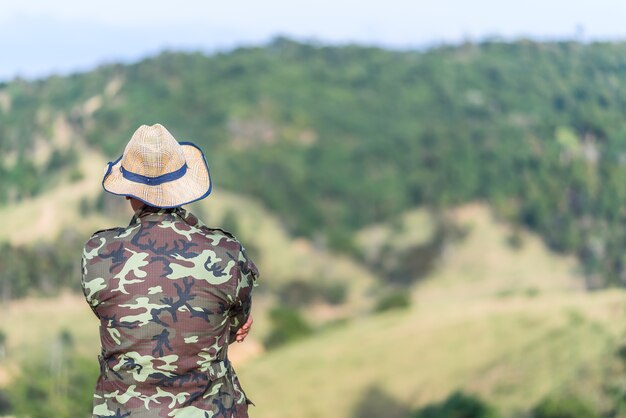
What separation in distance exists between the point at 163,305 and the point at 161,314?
0.02 meters

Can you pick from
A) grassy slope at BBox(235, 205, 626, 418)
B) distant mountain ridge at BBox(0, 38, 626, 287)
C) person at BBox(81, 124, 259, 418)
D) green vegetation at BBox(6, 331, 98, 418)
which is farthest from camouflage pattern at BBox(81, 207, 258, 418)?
distant mountain ridge at BBox(0, 38, 626, 287)

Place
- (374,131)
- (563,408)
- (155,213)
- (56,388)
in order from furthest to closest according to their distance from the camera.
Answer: (374,131)
(56,388)
(563,408)
(155,213)

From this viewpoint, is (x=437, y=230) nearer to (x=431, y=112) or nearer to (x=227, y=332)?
(x=431, y=112)

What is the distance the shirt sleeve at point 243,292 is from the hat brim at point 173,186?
22 centimetres

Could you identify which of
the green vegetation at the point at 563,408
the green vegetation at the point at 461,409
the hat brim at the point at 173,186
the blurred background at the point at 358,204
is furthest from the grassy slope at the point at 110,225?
the hat brim at the point at 173,186

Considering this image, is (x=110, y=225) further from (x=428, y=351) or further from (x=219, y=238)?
(x=219, y=238)

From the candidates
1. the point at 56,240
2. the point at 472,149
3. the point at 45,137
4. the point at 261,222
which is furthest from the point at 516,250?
the point at 45,137

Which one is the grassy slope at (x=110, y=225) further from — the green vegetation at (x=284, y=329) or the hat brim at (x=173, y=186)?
the hat brim at (x=173, y=186)

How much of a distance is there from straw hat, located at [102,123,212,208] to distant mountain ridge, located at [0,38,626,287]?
31.6m

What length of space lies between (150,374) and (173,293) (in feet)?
0.75

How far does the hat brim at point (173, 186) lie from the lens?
8.46 ft

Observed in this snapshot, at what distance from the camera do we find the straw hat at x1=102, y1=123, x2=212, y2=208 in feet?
8.48

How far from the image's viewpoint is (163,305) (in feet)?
8.16

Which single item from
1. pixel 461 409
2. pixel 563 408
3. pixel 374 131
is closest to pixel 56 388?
pixel 461 409
